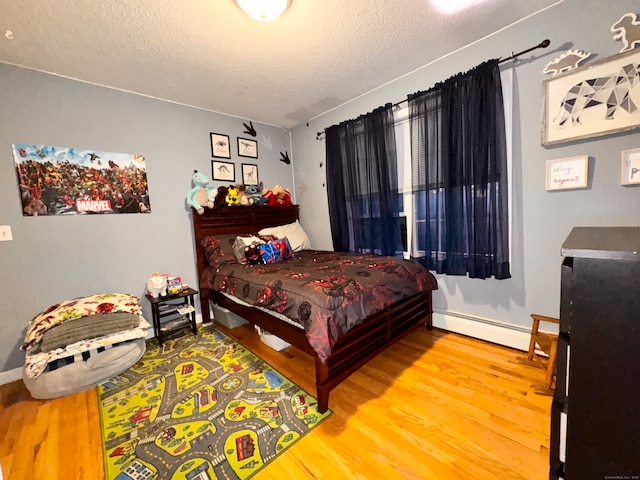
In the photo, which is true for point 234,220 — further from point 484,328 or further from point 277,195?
point 484,328

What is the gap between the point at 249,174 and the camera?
3.40 metres

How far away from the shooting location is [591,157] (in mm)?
1684

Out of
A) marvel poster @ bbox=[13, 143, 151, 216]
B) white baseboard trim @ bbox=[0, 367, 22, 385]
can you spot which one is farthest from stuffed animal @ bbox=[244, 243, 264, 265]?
white baseboard trim @ bbox=[0, 367, 22, 385]

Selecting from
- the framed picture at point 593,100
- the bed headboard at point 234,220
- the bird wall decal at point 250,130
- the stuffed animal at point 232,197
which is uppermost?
the bird wall decal at point 250,130

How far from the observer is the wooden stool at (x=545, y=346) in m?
1.59

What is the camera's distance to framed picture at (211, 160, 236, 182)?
3.08 meters

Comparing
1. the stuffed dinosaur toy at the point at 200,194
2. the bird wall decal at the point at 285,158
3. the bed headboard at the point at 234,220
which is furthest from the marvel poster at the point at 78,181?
the bird wall decal at the point at 285,158

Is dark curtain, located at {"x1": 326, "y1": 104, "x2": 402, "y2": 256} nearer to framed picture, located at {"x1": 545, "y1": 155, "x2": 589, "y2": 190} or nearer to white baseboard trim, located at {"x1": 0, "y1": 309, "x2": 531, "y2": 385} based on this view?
white baseboard trim, located at {"x1": 0, "y1": 309, "x2": 531, "y2": 385}

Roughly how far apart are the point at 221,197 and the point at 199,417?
7.15ft

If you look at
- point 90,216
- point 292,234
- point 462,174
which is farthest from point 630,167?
point 90,216

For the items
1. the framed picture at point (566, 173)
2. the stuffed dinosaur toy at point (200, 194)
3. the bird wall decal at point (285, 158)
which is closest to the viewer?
the framed picture at point (566, 173)

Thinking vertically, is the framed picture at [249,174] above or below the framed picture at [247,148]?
below

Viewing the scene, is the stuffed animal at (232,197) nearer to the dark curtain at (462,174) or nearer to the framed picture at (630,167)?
the dark curtain at (462,174)

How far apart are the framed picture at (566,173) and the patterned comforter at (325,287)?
113cm
